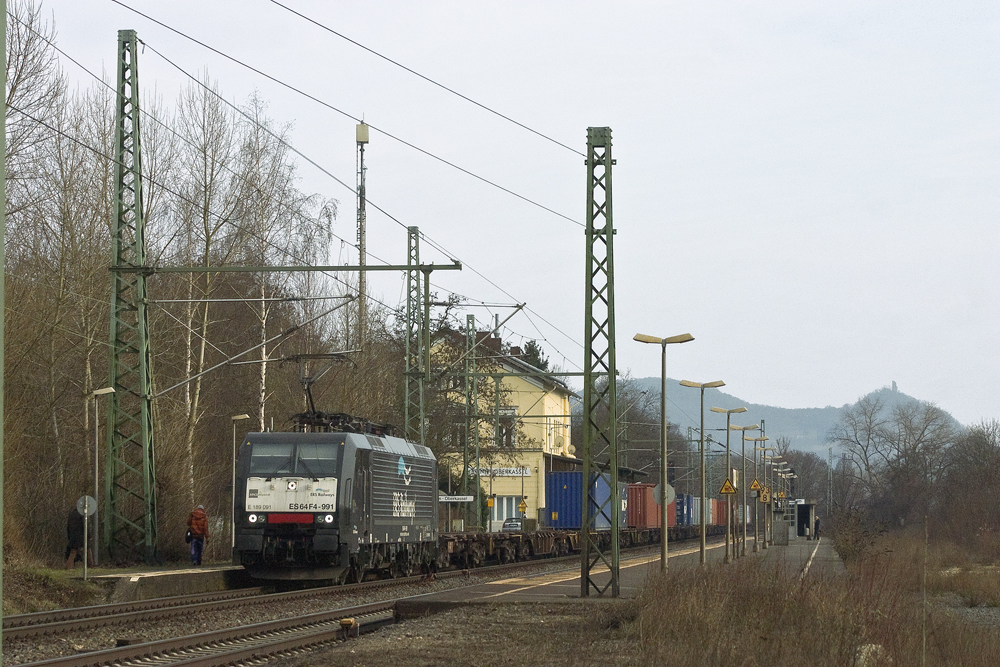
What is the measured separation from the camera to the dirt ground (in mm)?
12219

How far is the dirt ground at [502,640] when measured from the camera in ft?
40.1

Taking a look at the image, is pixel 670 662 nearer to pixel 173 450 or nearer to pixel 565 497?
pixel 173 450

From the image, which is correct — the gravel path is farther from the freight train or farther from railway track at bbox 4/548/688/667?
the freight train

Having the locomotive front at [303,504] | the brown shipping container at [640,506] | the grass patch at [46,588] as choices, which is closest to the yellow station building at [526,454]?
Result: the brown shipping container at [640,506]

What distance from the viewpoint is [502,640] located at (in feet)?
46.4

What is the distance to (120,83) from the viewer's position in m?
24.9

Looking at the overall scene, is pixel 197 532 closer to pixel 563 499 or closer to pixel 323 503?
pixel 323 503

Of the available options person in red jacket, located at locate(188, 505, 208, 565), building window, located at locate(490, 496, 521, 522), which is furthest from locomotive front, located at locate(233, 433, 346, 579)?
building window, located at locate(490, 496, 521, 522)

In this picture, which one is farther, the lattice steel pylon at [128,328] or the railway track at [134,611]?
the lattice steel pylon at [128,328]

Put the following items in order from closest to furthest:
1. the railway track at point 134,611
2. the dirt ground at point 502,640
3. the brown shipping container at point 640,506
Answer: the dirt ground at point 502,640, the railway track at point 134,611, the brown shipping container at point 640,506

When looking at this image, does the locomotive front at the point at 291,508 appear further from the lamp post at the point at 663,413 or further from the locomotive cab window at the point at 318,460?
the lamp post at the point at 663,413

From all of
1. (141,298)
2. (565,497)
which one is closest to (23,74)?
(141,298)

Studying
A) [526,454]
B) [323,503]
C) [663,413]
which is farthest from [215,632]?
[526,454]

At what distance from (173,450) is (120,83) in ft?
30.8
